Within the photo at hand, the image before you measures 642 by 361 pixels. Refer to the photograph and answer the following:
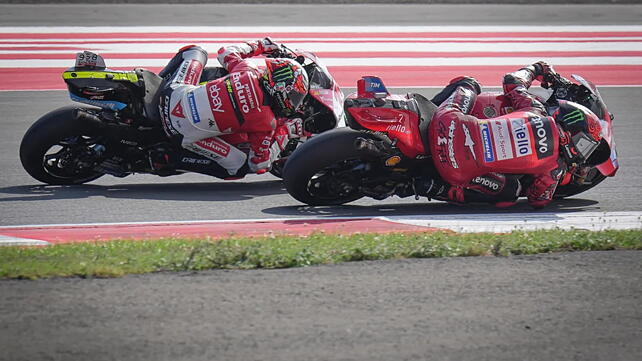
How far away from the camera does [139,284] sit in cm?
579

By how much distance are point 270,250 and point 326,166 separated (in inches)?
67.6

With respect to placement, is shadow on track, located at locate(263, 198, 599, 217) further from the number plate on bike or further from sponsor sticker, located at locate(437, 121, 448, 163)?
the number plate on bike

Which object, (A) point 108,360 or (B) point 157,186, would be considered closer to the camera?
(A) point 108,360

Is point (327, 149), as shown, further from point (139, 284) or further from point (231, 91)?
point (139, 284)

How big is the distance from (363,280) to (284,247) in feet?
2.75

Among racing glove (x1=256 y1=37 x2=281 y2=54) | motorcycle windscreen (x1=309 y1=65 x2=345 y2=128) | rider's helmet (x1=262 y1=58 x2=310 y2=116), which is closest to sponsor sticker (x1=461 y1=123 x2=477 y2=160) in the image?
motorcycle windscreen (x1=309 y1=65 x2=345 y2=128)

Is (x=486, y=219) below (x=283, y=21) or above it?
below

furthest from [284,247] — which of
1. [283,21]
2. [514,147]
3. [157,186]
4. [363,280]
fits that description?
[283,21]

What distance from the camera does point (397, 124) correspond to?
27.3 feet

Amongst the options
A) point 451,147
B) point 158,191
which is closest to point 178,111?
point 158,191

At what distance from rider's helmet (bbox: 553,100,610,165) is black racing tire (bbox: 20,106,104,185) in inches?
165

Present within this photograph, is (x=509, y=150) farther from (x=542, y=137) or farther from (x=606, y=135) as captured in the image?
(x=606, y=135)

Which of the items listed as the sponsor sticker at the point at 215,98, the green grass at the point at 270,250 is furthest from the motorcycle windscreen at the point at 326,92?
the green grass at the point at 270,250

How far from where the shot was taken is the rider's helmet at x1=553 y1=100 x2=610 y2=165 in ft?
27.8
